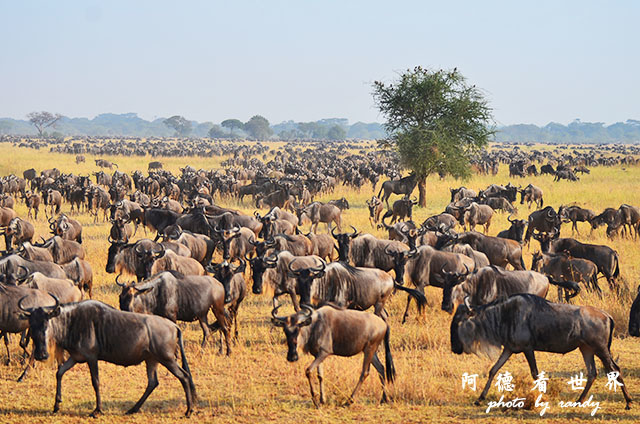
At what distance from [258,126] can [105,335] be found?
16074 cm

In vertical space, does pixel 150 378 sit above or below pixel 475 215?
below

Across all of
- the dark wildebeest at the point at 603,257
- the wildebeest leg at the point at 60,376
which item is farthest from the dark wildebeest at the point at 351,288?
the dark wildebeest at the point at 603,257

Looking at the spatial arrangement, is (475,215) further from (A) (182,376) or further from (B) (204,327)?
(A) (182,376)

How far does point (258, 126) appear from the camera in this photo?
543 feet

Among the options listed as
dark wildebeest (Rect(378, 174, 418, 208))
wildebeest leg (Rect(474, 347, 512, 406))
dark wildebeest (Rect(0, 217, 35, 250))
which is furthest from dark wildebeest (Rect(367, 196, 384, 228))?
wildebeest leg (Rect(474, 347, 512, 406))

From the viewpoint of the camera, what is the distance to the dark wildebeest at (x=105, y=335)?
6758 millimetres

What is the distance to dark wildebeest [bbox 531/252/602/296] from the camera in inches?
459

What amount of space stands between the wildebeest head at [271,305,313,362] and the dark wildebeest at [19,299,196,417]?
48.7 inches

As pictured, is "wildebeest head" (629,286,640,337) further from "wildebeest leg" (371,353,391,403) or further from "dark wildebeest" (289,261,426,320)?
"wildebeest leg" (371,353,391,403)

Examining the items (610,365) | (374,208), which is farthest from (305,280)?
(374,208)

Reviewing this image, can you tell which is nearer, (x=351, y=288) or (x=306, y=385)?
(x=306, y=385)

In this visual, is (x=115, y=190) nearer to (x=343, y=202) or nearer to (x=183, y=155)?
(x=343, y=202)

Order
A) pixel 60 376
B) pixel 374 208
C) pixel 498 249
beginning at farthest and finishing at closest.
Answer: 1. pixel 374 208
2. pixel 498 249
3. pixel 60 376

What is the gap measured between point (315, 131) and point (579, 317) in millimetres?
183268
